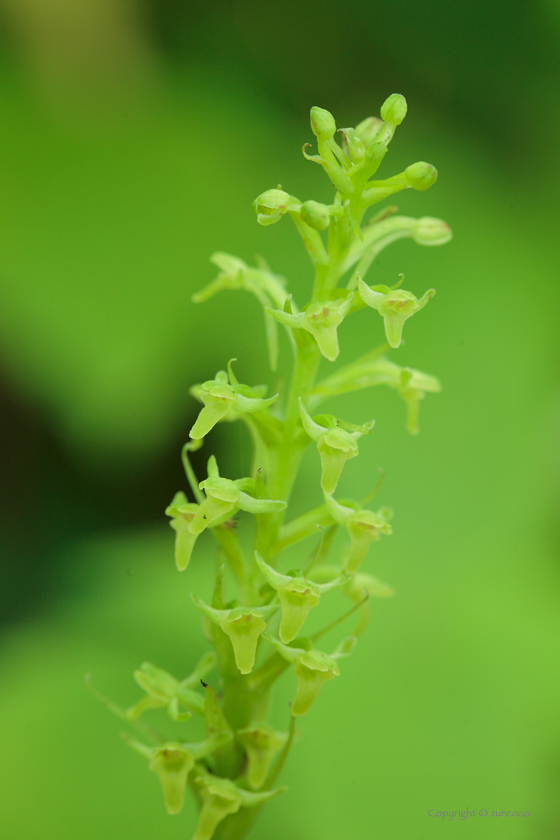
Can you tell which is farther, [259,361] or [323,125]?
[259,361]

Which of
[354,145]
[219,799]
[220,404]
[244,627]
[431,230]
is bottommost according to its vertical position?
[219,799]

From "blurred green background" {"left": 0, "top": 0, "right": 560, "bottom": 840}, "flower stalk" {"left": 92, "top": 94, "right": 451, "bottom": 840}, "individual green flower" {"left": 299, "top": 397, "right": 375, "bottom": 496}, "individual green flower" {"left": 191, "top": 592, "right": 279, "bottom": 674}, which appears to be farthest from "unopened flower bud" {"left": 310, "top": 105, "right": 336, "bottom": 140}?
"blurred green background" {"left": 0, "top": 0, "right": 560, "bottom": 840}

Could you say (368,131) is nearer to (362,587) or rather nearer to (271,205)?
(271,205)

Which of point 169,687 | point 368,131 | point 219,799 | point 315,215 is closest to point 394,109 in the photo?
point 368,131

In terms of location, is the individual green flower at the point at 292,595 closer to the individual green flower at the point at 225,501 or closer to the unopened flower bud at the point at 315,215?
the individual green flower at the point at 225,501

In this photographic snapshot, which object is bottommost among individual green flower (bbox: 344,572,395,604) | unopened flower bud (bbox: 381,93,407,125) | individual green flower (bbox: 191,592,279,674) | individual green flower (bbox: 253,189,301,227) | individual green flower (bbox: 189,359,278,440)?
individual green flower (bbox: 344,572,395,604)

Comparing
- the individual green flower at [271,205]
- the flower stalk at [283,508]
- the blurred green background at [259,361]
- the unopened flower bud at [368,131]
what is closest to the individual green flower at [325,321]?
the flower stalk at [283,508]

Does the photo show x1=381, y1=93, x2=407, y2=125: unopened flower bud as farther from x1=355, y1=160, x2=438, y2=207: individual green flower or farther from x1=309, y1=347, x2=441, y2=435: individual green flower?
x1=309, y1=347, x2=441, y2=435: individual green flower
